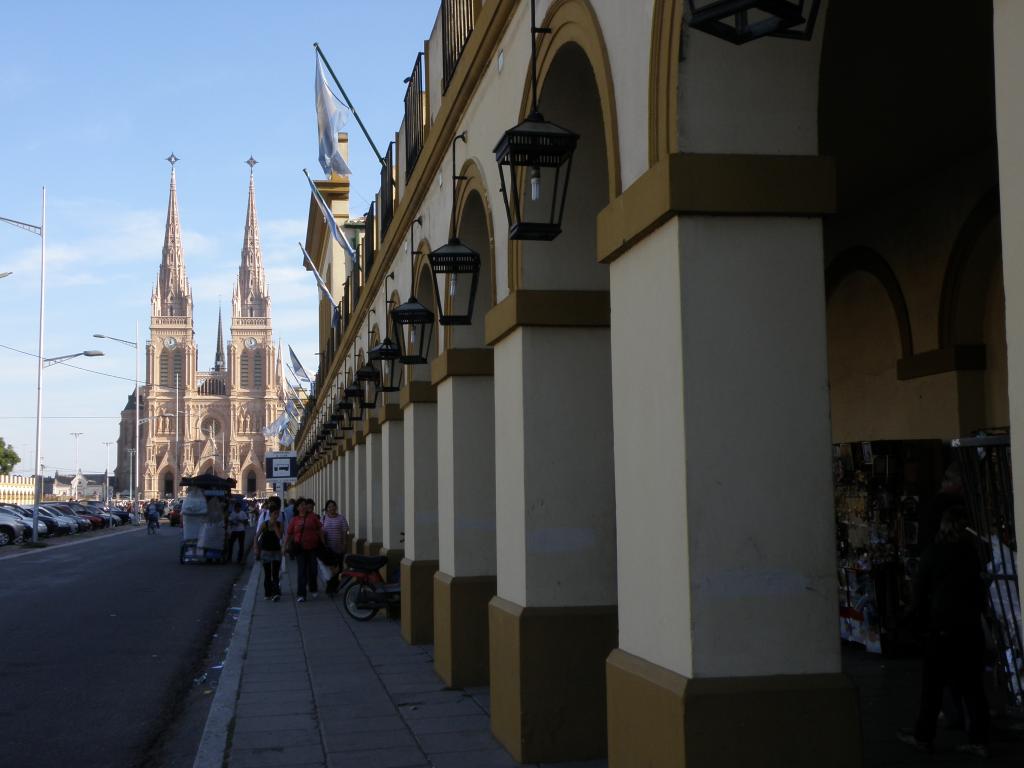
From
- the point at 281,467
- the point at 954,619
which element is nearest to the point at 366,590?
the point at 954,619

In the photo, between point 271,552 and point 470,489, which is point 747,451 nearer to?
point 470,489

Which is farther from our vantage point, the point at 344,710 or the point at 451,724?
the point at 344,710

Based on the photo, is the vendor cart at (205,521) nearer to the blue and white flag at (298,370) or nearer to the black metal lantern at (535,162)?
the blue and white flag at (298,370)

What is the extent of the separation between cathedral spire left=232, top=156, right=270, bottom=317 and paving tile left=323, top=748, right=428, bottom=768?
177 meters

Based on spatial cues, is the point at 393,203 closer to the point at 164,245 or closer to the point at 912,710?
the point at 912,710

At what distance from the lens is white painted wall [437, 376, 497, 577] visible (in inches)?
428

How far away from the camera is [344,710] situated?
993cm

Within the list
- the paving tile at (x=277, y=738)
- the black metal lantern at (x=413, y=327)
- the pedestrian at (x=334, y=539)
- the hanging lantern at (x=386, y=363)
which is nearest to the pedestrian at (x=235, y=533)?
the pedestrian at (x=334, y=539)

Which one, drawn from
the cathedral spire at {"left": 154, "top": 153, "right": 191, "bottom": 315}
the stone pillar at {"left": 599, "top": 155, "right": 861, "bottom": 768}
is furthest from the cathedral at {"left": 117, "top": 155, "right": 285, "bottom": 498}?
the stone pillar at {"left": 599, "top": 155, "right": 861, "bottom": 768}

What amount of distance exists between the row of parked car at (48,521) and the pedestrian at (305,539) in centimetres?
3123

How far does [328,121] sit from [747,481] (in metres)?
16.0

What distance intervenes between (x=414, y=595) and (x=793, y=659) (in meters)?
8.89

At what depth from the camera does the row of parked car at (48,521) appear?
4909cm

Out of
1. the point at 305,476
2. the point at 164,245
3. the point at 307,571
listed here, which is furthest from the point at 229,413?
the point at 307,571
